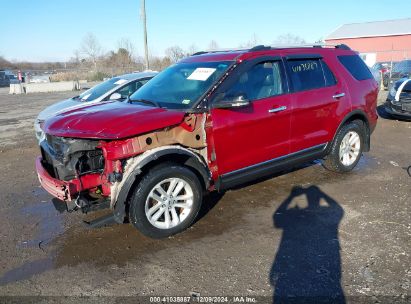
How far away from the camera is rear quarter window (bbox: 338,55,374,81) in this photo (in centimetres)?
553

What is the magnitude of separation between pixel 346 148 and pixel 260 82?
7.27 feet

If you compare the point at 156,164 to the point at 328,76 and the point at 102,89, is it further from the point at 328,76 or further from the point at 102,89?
the point at 102,89

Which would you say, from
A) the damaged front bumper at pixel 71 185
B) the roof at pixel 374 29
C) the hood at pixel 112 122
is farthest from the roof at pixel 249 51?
the roof at pixel 374 29

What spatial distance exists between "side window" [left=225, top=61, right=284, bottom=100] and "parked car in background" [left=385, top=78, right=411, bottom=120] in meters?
6.69

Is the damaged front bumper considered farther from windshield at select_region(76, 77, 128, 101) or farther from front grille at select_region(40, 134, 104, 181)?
windshield at select_region(76, 77, 128, 101)

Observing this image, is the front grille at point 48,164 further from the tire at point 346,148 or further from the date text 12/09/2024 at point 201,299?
the tire at point 346,148

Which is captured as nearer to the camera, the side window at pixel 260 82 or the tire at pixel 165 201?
the tire at pixel 165 201

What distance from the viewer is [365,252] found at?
3.45m

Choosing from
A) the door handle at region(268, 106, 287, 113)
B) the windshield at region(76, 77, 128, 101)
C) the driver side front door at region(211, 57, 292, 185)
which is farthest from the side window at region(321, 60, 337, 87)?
the windshield at region(76, 77, 128, 101)

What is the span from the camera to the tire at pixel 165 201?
3.62 m

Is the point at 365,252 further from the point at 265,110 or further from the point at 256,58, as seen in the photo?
the point at 256,58

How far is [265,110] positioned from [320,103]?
1.08 metres

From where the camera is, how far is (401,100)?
9695 millimetres

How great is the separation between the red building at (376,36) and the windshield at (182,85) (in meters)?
48.7
